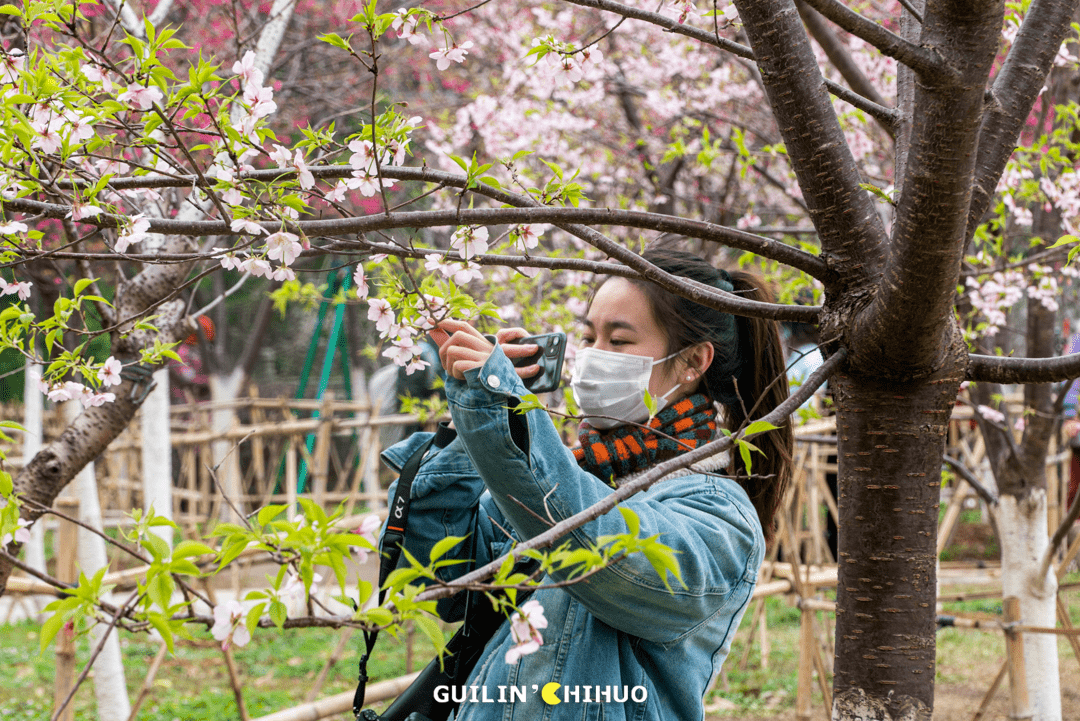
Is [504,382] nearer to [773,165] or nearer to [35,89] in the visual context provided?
[35,89]

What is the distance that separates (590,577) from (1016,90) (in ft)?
3.90

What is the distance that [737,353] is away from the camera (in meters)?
1.69

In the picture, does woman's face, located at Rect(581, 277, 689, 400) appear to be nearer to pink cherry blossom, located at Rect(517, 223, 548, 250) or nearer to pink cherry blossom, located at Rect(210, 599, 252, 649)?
pink cherry blossom, located at Rect(517, 223, 548, 250)

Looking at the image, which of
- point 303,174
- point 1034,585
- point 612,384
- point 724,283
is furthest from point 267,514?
point 1034,585

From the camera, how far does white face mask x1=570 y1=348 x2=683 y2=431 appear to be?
5.17ft

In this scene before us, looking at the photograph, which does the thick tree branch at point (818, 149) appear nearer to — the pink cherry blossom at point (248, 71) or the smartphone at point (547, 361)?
the smartphone at point (547, 361)

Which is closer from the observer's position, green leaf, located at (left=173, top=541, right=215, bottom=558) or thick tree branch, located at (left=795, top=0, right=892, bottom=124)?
green leaf, located at (left=173, top=541, right=215, bottom=558)

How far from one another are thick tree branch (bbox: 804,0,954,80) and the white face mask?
63 cm

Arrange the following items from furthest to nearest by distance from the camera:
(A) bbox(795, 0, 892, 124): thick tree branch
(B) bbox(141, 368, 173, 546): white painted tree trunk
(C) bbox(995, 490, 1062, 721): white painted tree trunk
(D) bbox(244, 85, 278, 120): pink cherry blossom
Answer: (B) bbox(141, 368, 173, 546): white painted tree trunk → (C) bbox(995, 490, 1062, 721): white painted tree trunk → (A) bbox(795, 0, 892, 124): thick tree branch → (D) bbox(244, 85, 278, 120): pink cherry blossom

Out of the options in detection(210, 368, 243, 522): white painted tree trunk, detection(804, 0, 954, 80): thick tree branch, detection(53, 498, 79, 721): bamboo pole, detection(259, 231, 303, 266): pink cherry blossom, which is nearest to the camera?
detection(804, 0, 954, 80): thick tree branch

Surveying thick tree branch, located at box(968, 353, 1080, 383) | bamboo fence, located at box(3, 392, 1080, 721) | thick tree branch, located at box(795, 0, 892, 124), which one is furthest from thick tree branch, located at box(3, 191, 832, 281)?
thick tree branch, located at box(795, 0, 892, 124)

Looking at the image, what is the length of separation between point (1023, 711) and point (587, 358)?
3.09 metres

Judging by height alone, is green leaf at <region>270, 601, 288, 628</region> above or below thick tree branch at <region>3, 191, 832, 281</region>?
below

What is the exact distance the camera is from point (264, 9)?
7.86 m
